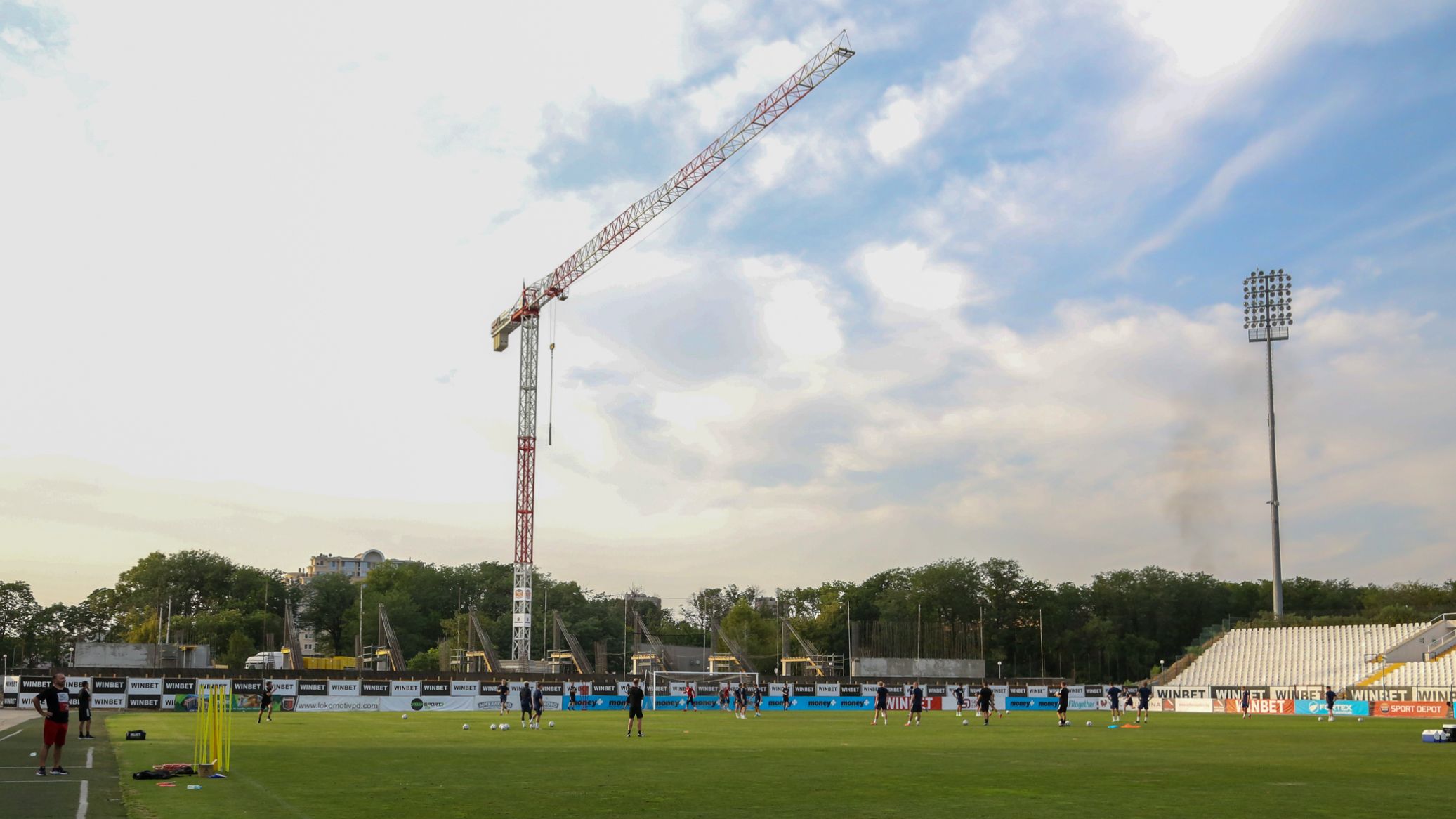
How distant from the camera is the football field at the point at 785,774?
18062 mm

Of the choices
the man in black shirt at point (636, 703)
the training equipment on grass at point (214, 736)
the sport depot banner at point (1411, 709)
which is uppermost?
the training equipment on grass at point (214, 736)

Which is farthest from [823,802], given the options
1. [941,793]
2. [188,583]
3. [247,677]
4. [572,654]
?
[188,583]

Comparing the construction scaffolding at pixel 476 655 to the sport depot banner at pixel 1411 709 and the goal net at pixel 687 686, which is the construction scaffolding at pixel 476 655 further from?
the sport depot banner at pixel 1411 709

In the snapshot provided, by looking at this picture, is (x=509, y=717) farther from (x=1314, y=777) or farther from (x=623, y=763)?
(x=1314, y=777)

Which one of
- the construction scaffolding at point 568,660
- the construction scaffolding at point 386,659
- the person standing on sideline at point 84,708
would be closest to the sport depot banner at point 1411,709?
the construction scaffolding at point 568,660

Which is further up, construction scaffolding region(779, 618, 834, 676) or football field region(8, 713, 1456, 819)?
A: football field region(8, 713, 1456, 819)

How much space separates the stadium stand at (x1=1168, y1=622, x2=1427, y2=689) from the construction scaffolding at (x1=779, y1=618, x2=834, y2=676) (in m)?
33.2

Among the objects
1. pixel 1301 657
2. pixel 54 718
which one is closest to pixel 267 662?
pixel 1301 657

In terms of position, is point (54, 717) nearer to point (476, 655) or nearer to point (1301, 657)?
point (1301, 657)

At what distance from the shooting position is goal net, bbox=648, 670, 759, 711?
246 ft

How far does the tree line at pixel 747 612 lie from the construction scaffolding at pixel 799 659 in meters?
3.20

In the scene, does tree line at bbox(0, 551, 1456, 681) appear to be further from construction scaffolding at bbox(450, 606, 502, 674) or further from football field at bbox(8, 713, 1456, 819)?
football field at bbox(8, 713, 1456, 819)

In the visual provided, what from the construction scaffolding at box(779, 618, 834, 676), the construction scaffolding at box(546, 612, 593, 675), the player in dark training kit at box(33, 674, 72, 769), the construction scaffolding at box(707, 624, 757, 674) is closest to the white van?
the construction scaffolding at box(546, 612, 593, 675)

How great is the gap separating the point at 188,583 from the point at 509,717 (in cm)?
12600
